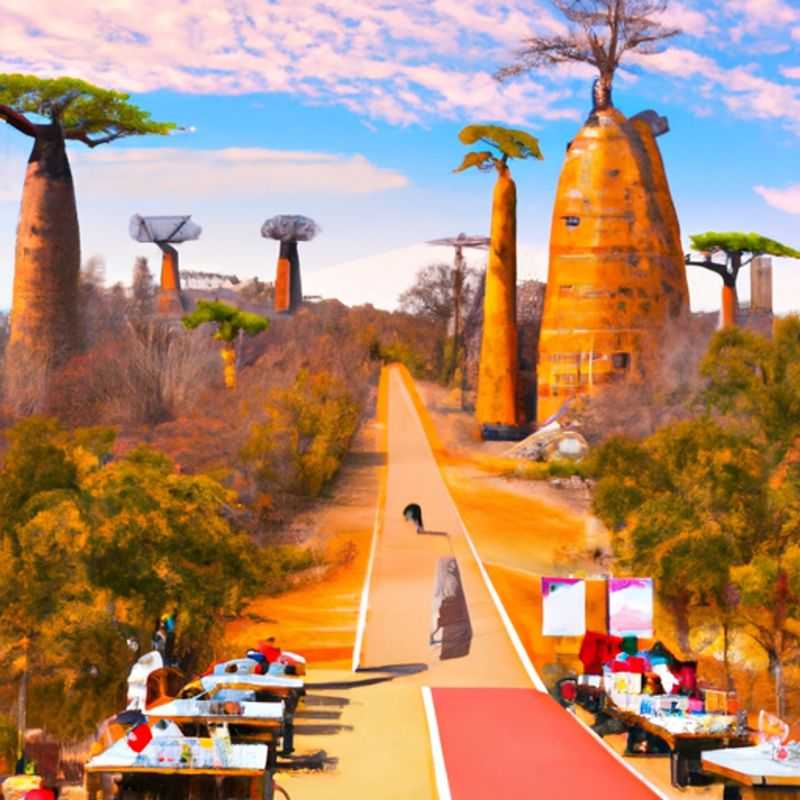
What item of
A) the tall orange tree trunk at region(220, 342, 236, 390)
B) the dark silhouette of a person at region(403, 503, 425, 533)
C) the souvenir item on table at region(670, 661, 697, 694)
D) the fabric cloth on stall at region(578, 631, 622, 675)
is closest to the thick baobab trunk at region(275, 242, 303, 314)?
the tall orange tree trunk at region(220, 342, 236, 390)

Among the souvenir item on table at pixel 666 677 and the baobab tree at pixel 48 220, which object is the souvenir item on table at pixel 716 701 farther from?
the baobab tree at pixel 48 220

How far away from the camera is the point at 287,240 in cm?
5703

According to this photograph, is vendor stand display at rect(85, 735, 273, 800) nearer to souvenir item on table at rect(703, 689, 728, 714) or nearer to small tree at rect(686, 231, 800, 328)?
souvenir item on table at rect(703, 689, 728, 714)

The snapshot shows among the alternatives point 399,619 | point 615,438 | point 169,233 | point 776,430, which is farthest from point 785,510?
point 169,233

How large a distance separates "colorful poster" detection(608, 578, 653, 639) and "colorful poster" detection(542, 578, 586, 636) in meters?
0.42

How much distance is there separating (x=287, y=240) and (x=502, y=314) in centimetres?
1758

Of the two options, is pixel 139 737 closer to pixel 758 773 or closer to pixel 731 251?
pixel 758 773

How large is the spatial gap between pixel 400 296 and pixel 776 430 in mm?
35208

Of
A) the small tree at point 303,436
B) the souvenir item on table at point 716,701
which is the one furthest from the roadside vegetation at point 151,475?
the souvenir item on table at point 716,701

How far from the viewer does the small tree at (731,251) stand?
155ft

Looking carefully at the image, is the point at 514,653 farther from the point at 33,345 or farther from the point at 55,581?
the point at 33,345

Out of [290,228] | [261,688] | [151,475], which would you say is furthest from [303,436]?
[261,688]

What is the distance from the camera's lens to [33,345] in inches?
1710

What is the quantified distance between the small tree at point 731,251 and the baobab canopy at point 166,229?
21960mm
